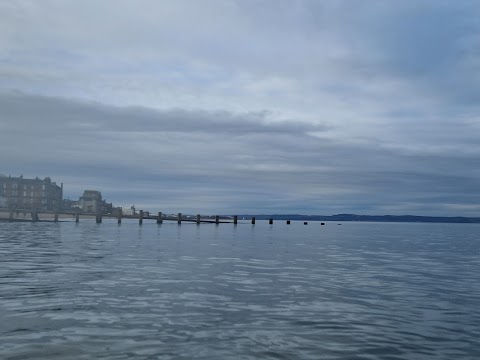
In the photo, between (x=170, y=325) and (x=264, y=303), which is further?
(x=264, y=303)

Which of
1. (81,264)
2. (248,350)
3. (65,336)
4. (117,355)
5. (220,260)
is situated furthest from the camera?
(220,260)

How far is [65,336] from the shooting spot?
14.9 m

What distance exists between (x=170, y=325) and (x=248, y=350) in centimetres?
385

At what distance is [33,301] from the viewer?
20719 millimetres

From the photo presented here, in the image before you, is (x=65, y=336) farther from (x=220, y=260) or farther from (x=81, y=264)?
(x=220, y=260)

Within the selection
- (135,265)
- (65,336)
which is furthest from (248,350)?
(135,265)

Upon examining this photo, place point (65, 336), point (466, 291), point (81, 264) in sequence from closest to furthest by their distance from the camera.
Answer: point (65, 336) → point (466, 291) → point (81, 264)

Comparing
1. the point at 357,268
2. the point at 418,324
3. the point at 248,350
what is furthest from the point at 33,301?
the point at 357,268

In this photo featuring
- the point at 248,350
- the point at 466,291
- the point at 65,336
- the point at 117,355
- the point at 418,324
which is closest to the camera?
the point at 117,355

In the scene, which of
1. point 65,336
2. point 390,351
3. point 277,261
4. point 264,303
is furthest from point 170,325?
point 277,261

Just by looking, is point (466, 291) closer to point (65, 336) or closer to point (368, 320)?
point (368, 320)

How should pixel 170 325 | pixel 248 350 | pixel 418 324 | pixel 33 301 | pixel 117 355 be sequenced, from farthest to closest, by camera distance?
pixel 33 301 < pixel 418 324 < pixel 170 325 < pixel 248 350 < pixel 117 355

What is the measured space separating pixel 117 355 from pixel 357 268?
27680 mm

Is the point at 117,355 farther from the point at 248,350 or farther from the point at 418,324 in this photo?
the point at 418,324
